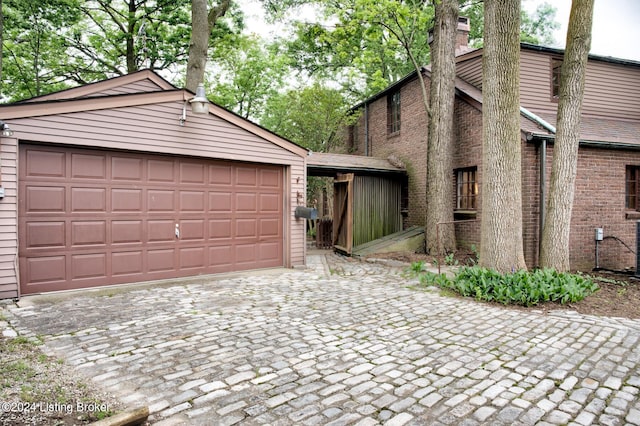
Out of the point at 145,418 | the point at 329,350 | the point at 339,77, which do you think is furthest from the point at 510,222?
the point at 339,77

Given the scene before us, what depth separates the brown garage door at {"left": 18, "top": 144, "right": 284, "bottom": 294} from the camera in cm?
607

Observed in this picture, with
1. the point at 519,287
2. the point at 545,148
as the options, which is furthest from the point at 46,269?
the point at 545,148

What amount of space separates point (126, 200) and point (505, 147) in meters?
6.60

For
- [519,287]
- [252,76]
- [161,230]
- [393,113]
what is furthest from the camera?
[252,76]

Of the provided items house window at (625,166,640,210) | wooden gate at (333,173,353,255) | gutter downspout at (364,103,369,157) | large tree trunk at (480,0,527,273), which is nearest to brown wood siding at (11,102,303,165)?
wooden gate at (333,173,353,255)

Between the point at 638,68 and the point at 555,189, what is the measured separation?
27.4ft

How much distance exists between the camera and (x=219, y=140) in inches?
305

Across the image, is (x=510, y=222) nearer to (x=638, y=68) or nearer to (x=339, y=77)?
(x=638, y=68)

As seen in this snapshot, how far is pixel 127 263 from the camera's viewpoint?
271 inches

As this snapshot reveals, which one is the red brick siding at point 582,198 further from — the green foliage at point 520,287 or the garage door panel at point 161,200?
the garage door panel at point 161,200

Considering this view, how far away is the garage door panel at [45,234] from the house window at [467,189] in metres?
9.09

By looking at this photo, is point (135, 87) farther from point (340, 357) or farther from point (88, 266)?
point (340, 357)

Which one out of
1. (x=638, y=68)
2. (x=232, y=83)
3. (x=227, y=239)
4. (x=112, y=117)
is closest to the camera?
(x=112, y=117)

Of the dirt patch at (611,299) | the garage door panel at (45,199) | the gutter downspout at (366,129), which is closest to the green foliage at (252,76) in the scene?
the gutter downspout at (366,129)
